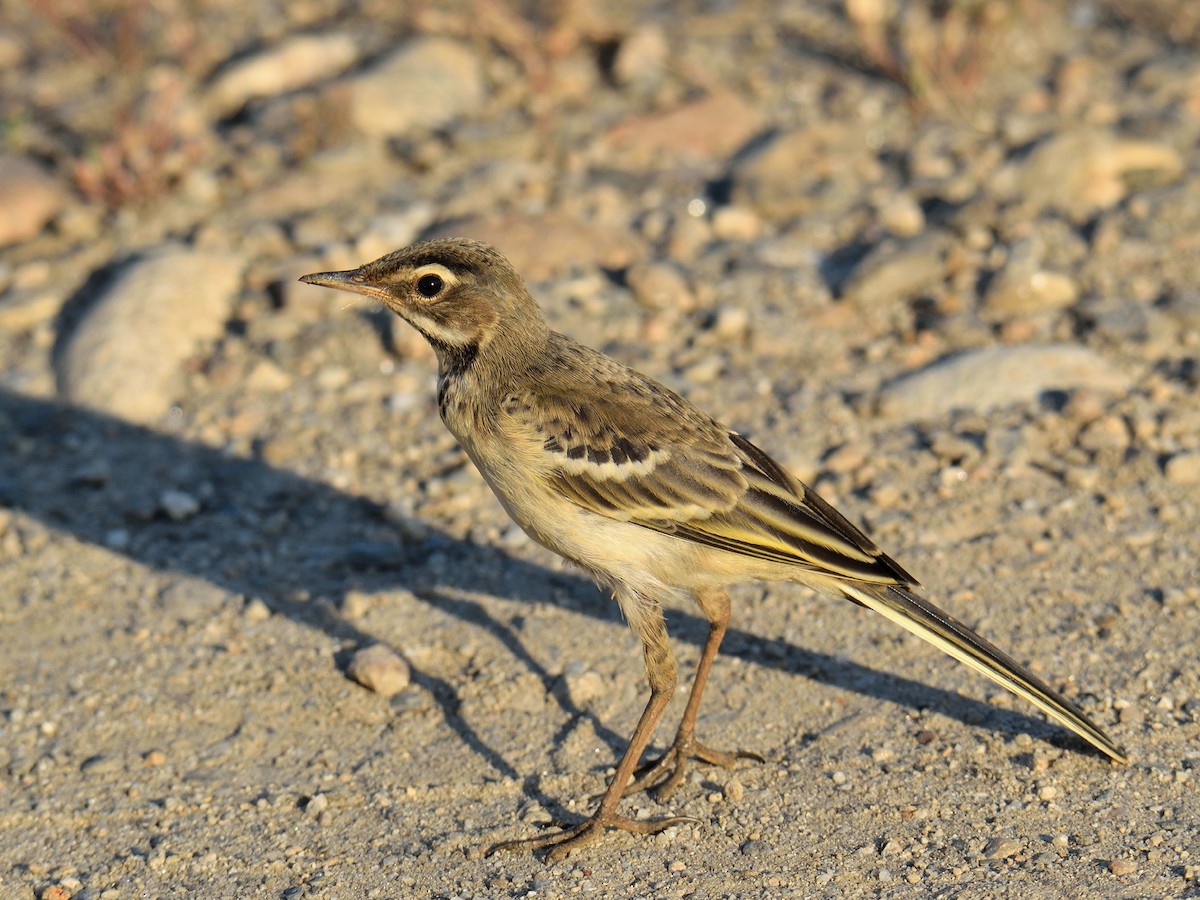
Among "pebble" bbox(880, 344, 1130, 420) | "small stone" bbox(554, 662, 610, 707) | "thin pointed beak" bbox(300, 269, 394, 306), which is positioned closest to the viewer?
"thin pointed beak" bbox(300, 269, 394, 306)

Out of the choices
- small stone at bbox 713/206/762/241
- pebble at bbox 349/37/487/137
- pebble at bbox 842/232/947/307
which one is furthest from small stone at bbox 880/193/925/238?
pebble at bbox 349/37/487/137

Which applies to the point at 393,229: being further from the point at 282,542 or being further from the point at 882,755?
the point at 882,755

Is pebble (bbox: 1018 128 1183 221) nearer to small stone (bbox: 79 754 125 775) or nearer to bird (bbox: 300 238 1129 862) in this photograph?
bird (bbox: 300 238 1129 862)

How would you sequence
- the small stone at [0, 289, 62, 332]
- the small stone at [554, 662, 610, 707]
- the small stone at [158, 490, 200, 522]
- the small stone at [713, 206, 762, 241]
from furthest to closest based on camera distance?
the small stone at [713, 206, 762, 241]
the small stone at [0, 289, 62, 332]
the small stone at [158, 490, 200, 522]
the small stone at [554, 662, 610, 707]

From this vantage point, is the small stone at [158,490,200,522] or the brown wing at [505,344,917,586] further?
the small stone at [158,490,200,522]

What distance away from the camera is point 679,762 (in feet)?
20.8

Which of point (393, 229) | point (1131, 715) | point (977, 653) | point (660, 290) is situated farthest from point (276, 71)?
point (1131, 715)

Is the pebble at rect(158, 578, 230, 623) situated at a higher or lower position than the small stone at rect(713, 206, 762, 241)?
lower

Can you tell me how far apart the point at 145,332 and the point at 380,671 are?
12.9ft

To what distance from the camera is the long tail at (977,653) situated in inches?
230

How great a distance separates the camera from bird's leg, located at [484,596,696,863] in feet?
19.4

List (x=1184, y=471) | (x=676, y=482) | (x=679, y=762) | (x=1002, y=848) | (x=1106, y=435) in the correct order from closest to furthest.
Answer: (x=1002, y=848)
(x=676, y=482)
(x=679, y=762)
(x=1184, y=471)
(x=1106, y=435)

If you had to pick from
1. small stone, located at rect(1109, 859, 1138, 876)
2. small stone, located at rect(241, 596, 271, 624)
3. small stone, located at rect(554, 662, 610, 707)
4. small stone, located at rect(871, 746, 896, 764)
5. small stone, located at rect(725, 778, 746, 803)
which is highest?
small stone, located at rect(1109, 859, 1138, 876)

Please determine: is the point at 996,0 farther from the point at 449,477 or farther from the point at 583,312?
the point at 449,477
